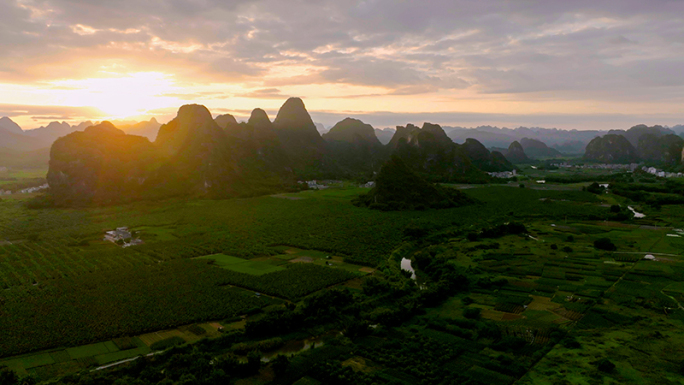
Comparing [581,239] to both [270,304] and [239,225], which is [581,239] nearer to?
[270,304]

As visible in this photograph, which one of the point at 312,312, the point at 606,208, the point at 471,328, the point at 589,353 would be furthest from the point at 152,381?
the point at 606,208

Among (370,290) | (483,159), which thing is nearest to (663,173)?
(483,159)

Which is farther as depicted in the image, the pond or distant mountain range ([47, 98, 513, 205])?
distant mountain range ([47, 98, 513, 205])

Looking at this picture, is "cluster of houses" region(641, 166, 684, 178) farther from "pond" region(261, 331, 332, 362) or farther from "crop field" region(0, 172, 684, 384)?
"pond" region(261, 331, 332, 362)

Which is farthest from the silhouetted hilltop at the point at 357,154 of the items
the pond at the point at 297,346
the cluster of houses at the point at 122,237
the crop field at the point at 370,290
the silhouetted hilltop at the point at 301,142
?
the pond at the point at 297,346

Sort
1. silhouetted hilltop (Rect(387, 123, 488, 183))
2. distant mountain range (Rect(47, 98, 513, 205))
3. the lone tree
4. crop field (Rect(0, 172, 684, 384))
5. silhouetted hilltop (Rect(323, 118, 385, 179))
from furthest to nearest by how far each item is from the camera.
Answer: silhouetted hilltop (Rect(323, 118, 385, 179)) → silhouetted hilltop (Rect(387, 123, 488, 183)) → distant mountain range (Rect(47, 98, 513, 205)) → crop field (Rect(0, 172, 684, 384)) → the lone tree

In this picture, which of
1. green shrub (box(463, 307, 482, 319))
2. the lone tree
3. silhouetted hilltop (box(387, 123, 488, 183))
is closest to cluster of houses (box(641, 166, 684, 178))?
silhouetted hilltop (box(387, 123, 488, 183))

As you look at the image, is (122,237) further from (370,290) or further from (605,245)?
(605,245)
